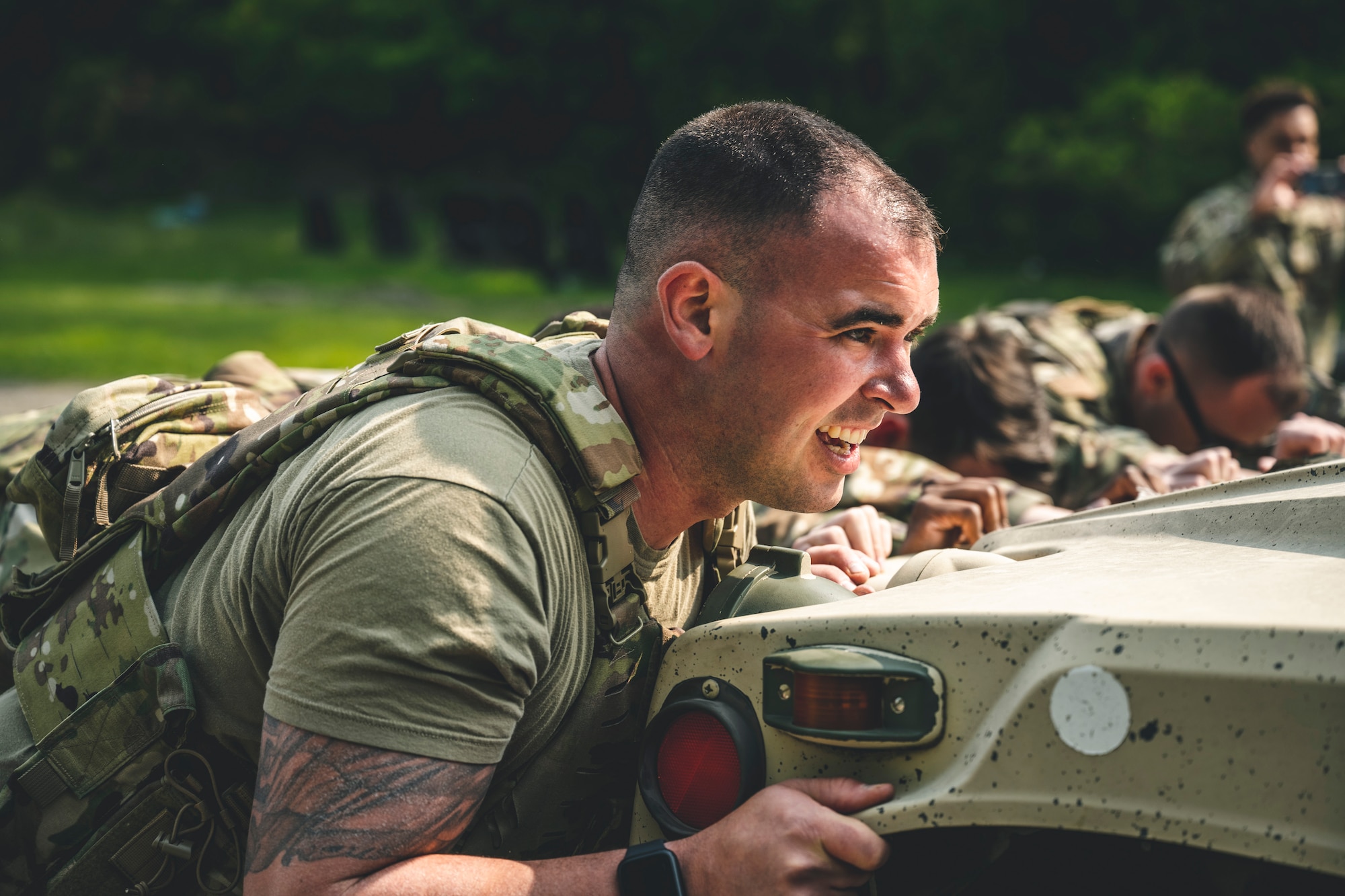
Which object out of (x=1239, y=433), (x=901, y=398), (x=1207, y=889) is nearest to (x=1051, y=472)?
(x=1239, y=433)

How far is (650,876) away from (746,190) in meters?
0.99

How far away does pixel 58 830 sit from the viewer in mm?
1874

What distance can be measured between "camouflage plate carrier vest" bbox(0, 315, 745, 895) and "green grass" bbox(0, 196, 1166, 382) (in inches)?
362

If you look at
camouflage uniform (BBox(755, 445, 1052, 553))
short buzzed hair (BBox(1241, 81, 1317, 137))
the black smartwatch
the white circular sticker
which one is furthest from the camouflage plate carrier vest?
short buzzed hair (BBox(1241, 81, 1317, 137))

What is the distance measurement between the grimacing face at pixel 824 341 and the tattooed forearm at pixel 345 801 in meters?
0.68

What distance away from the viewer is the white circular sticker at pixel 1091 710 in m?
1.35

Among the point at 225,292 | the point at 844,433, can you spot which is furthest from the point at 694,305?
the point at 225,292

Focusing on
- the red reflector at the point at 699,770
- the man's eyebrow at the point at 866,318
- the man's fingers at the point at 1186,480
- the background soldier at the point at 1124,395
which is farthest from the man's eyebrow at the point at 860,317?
the man's fingers at the point at 1186,480

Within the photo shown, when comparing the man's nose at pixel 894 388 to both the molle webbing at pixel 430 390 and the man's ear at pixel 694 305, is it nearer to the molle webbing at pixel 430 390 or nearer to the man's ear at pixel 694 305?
the man's ear at pixel 694 305

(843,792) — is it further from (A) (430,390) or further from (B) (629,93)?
(B) (629,93)

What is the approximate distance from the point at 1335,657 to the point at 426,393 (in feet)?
3.81

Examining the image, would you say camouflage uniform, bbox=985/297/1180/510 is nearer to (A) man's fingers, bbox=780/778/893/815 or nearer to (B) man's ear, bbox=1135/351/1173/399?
(B) man's ear, bbox=1135/351/1173/399

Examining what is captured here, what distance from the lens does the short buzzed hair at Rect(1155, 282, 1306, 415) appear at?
462cm

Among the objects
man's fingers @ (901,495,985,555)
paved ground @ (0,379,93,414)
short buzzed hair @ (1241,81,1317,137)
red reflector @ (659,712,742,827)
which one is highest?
short buzzed hair @ (1241,81,1317,137)
